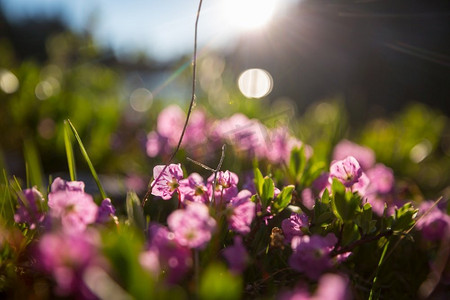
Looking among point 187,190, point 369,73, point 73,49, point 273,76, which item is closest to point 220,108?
point 187,190

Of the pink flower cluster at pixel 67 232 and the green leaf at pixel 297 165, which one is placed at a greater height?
the pink flower cluster at pixel 67 232

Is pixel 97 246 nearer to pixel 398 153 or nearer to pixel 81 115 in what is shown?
pixel 398 153

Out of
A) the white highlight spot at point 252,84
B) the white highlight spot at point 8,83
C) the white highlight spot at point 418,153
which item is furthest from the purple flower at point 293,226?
the white highlight spot at point 8,83

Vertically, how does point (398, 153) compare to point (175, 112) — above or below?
below

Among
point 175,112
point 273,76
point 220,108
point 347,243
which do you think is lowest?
point 273,76

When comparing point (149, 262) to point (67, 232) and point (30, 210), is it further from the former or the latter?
point (30, 210)

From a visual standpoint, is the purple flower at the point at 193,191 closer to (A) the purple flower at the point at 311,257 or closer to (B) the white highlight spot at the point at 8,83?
(A) the purple flower at the point at 311,257
